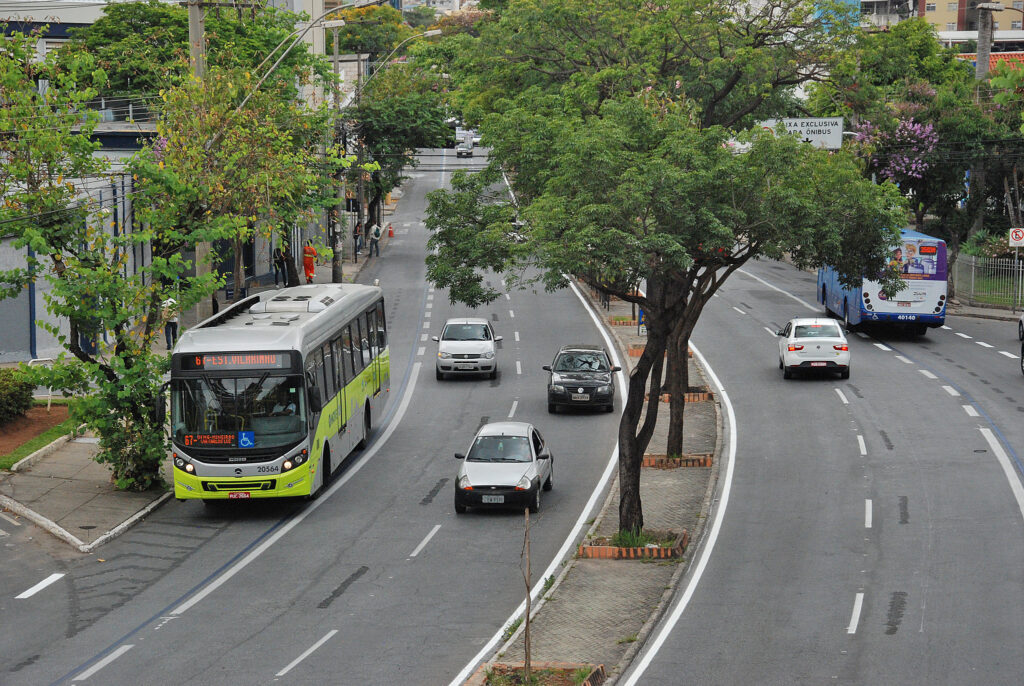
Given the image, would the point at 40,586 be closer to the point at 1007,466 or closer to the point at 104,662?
the point at 104,662

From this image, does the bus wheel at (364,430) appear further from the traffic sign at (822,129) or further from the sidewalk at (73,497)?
the traffic sign at (822,129)

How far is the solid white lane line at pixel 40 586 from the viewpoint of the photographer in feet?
64.7

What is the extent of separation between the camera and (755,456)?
99.2 feet

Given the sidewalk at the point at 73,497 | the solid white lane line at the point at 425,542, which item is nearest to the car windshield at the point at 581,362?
the solid white lane line at the point at 425,542

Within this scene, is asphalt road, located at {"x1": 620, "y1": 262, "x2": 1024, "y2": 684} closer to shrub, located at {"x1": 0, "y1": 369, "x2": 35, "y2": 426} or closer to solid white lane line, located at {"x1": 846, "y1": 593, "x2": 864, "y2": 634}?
solid white lane line, located at {"x1": 846, "y1": 593, "x2": 864, "y2": 634}

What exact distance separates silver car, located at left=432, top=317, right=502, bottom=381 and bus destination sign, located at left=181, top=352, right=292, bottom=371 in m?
15.3

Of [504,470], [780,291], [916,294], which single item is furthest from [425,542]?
[780,291]

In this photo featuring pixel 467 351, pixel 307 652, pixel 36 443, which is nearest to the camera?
pixel 307 652

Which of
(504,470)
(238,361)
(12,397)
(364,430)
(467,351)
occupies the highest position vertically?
(238,361)

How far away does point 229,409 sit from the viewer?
78.5 feet

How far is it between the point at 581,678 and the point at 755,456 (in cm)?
1547

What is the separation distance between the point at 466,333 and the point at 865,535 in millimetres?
18785

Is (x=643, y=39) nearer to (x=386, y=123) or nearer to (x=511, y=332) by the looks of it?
(x=511, y=332)

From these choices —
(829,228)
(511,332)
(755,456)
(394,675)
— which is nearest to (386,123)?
(511,332)
